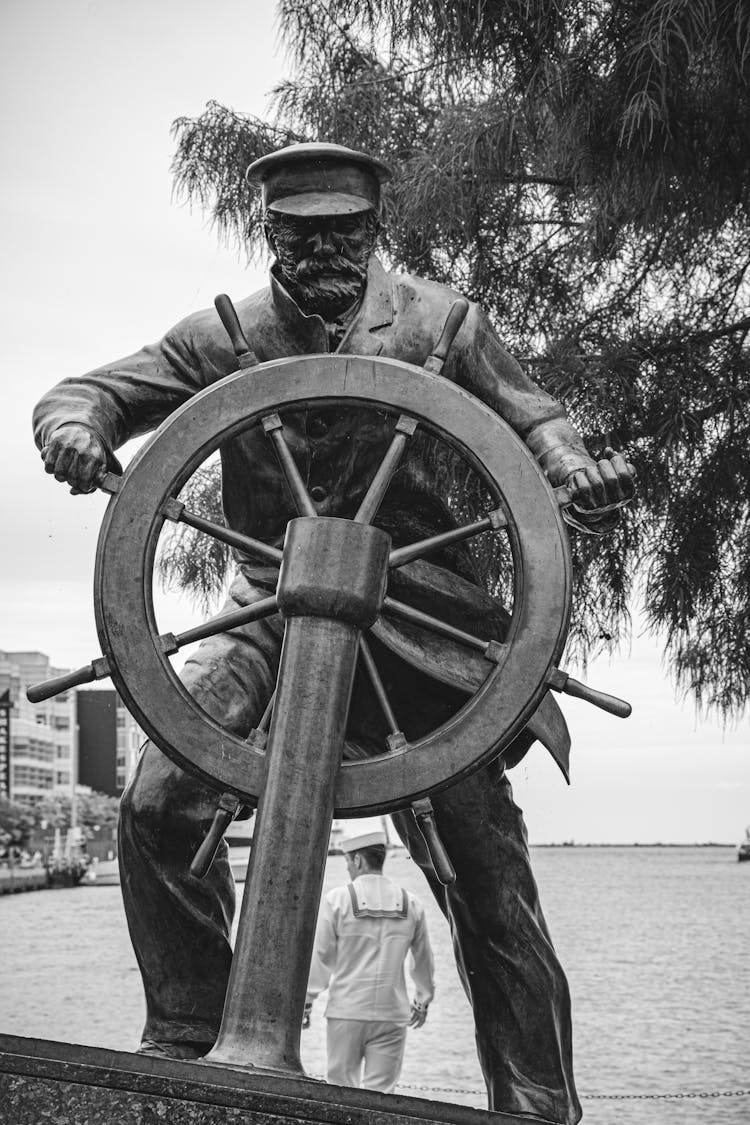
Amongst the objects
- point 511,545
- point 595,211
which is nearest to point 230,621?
point 511,545

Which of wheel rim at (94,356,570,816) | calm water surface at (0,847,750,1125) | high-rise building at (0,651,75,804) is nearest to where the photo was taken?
wheel rim at (94,356,570,816)

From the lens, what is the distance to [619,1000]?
947 inches

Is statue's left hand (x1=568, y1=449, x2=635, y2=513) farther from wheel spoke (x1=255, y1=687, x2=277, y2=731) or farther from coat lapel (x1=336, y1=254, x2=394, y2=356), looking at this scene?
wheel spoke (x1=255, y1=687, x2=277, y2=731)

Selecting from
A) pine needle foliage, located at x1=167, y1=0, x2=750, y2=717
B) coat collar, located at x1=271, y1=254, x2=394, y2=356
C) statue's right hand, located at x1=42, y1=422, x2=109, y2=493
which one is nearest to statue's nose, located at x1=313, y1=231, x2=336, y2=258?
coat collar, located at x1=271, y1=254, x2=394, y2=356

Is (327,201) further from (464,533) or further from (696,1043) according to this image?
(696,1043)

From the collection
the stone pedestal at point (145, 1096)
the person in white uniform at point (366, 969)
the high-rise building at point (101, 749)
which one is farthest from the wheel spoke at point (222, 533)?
the high-rise building at point (101, 749)

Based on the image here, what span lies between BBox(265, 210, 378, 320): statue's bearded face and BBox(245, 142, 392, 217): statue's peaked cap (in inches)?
0.9

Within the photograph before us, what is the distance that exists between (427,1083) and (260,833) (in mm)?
9607

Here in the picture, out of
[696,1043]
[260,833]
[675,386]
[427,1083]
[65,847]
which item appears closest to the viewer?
[260,833]

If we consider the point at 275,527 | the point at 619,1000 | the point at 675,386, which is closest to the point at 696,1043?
the point at 619,1000

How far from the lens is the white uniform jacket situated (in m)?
7.75

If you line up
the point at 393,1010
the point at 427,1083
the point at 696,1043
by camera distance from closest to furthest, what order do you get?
1. the point at 393,1010
2. the point at 427,1083
3. the point at 696,1043

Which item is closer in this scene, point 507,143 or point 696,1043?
point 507,143

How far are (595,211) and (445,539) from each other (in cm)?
437
